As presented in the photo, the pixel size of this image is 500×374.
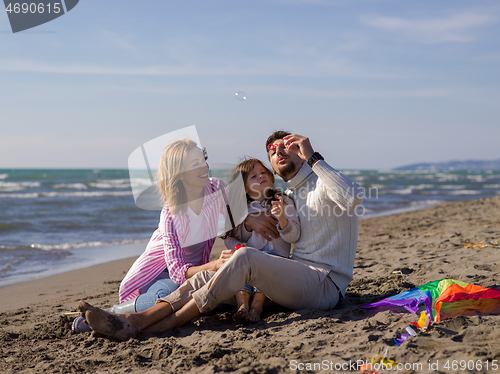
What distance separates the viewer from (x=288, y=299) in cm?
282

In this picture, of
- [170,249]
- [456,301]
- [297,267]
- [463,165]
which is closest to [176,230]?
[170,249]

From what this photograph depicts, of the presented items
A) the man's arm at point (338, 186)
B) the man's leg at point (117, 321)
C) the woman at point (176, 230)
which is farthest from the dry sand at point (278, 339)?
the man's arm at point (338, 186)

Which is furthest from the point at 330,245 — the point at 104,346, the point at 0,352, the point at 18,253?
the point at 18,253

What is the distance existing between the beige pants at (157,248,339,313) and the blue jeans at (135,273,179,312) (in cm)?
17

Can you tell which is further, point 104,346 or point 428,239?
point 428,239

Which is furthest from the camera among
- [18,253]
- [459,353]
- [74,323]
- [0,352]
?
[18,253]

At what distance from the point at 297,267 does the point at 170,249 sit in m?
0.98

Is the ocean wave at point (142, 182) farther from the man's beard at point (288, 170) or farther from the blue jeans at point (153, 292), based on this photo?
the man's beard at point (288, 170)

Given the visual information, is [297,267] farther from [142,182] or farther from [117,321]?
[142,182]

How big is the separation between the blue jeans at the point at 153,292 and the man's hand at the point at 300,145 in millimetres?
1389

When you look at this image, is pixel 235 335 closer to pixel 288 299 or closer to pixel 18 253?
pixel 288 299

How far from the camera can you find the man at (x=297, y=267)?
2.61 m

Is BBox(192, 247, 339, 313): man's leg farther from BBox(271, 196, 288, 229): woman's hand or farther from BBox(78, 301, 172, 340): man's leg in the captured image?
BBox(78, 301, 172, 340): man's leg

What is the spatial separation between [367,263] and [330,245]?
2.21 meters
